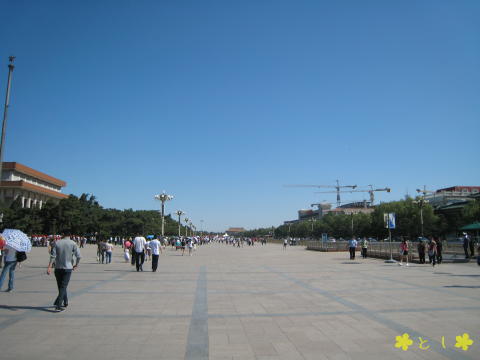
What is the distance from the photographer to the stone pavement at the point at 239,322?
193 inches

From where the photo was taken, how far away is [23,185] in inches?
2911

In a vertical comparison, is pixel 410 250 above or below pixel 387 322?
above

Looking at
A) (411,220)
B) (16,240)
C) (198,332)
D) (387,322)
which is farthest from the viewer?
(411,220)

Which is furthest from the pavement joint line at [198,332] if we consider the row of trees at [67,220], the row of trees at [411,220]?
the row of trees at [411,220]

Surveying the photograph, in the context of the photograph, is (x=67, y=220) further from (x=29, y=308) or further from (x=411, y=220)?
(x=411, y=220)

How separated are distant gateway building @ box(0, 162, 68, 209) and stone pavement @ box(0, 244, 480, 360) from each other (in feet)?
216

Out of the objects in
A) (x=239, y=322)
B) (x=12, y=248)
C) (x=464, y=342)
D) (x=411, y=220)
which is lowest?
(x=239, y=322)

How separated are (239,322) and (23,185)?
81353mm

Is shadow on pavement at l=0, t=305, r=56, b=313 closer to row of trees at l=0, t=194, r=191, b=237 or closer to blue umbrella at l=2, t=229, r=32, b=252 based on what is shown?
blue umbrella at l=2, t=229, r=32, b=252

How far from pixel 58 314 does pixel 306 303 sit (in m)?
5.39

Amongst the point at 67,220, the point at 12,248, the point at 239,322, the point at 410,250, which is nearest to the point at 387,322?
the point at 239,322

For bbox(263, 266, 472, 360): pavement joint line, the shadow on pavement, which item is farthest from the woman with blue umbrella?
bbox(263, 266, 472, 360): pavement joint line

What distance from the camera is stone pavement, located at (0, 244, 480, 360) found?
16.1 ft

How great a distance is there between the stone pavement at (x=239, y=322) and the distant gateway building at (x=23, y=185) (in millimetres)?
65891
